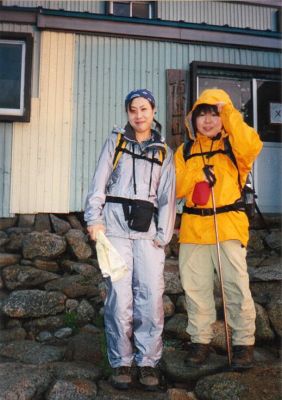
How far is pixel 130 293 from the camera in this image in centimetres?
325

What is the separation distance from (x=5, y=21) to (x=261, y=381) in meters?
7.63

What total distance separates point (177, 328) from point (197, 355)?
1025 millimetres

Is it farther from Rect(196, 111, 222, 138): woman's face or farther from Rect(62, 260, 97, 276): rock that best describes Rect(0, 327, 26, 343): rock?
Rect(196, 111, 222, 138): woman's face

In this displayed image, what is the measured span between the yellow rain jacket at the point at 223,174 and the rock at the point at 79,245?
10.5ft

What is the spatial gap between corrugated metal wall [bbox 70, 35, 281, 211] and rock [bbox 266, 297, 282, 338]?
14.0 feet

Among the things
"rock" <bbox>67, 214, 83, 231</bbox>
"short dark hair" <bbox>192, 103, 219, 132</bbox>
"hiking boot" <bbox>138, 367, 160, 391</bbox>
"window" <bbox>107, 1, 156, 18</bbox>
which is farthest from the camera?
"window" <bbox>107, 1, 156, 18</bbox>

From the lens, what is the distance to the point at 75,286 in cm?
544

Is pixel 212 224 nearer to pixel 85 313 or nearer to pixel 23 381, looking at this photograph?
pixel 23 381

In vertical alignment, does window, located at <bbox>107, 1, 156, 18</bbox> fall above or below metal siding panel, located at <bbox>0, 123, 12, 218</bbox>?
above

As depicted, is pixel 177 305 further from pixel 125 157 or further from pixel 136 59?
pixel 136 59

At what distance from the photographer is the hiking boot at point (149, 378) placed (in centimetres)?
311

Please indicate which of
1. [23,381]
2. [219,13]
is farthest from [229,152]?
[219,13]

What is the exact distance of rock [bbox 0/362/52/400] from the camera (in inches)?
120

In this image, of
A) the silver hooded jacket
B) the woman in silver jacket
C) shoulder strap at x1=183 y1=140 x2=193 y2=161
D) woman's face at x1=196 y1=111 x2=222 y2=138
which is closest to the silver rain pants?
the woman in silver jacket
